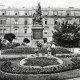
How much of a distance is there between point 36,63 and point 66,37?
932 inches

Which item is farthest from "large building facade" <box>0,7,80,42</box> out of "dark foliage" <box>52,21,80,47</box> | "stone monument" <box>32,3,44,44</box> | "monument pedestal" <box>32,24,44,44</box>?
"monument pedestal" <box>32,24,44,44</box>

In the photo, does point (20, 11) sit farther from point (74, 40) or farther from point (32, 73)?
point (32, 73)

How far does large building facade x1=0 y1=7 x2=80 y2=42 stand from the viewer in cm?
5934

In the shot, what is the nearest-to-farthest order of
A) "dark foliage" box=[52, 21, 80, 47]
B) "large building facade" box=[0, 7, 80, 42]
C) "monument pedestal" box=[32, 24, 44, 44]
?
"monument pedestal" box=[32, 24, 44, 44] < "dark foliage" box=[52, 21, 80, 47] < "large building facade" box=[0, 7, 80, 42]

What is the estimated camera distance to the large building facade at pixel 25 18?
195ft

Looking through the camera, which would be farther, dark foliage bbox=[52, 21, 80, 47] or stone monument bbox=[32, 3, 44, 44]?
dark foliage bbox=[52, 21, 80, 47]

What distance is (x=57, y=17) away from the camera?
6047cm

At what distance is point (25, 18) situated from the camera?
60250 mm

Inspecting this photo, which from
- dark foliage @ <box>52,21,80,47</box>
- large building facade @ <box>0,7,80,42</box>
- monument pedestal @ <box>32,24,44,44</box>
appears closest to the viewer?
monument pedestal @ <box>32,24,44,44</box>

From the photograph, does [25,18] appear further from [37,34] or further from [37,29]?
[37,34]

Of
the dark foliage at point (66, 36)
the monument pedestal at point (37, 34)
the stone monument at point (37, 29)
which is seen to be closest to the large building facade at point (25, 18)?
the dark foliage at point (66, 36)

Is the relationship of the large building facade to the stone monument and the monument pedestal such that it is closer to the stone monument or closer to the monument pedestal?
the stone monument

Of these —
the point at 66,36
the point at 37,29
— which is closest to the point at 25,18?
the point at 66,36

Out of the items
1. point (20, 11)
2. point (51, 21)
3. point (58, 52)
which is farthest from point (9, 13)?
point (58, 52)
